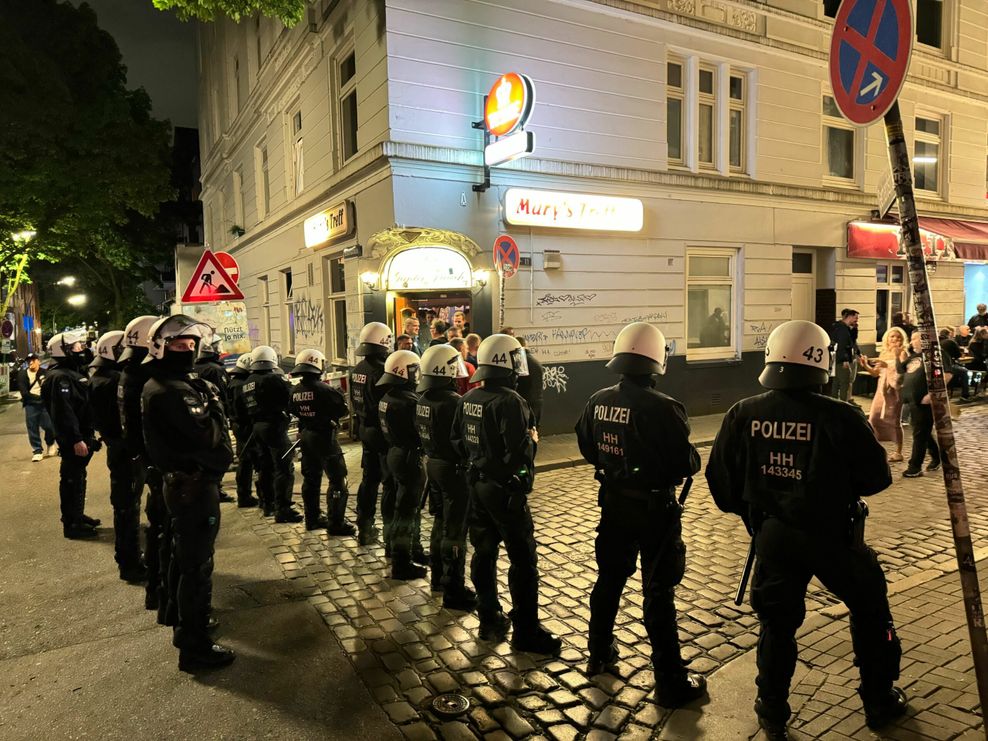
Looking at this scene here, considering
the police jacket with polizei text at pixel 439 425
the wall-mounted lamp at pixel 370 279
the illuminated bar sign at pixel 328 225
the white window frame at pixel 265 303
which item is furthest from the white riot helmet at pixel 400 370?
the white window frame at pixel 265 303

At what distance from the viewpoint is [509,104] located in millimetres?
9984

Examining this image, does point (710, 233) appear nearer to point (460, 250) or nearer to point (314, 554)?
point (460, 250)

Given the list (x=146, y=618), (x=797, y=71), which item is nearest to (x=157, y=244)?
(x=797, y=71)

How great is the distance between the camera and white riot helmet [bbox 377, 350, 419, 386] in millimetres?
5707

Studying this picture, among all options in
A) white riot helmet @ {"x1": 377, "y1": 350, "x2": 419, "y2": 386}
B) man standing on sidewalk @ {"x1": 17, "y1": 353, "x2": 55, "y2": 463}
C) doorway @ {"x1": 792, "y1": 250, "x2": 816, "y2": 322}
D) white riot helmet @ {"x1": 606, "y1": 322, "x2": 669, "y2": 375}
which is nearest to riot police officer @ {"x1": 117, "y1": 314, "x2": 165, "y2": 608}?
white riot helmet @ {"x1": 377, "y1": 350, "x2": 419, "y2": 386}

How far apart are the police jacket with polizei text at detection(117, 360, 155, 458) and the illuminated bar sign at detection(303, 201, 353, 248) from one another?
23.1 ft

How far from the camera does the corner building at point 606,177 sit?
10773 mm

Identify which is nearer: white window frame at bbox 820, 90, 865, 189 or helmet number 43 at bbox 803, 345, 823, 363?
helmet number 43 at bbox 803, 345, 823, 363

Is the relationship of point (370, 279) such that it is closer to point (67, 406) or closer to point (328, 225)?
point (328, 225)

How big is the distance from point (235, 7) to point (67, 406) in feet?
19.1

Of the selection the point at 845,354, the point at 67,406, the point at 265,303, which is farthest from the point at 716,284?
the point at 265,303

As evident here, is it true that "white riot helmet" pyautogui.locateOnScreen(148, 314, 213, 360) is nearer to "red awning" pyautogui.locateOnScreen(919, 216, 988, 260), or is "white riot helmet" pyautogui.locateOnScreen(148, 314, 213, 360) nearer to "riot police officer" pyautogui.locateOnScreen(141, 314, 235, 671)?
"riot police officer" pyautogui.locateOnScreen(141, 314, 235, 671)

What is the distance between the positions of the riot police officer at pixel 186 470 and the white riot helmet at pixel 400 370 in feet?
5.65

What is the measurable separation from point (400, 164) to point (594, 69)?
425 centimetres
